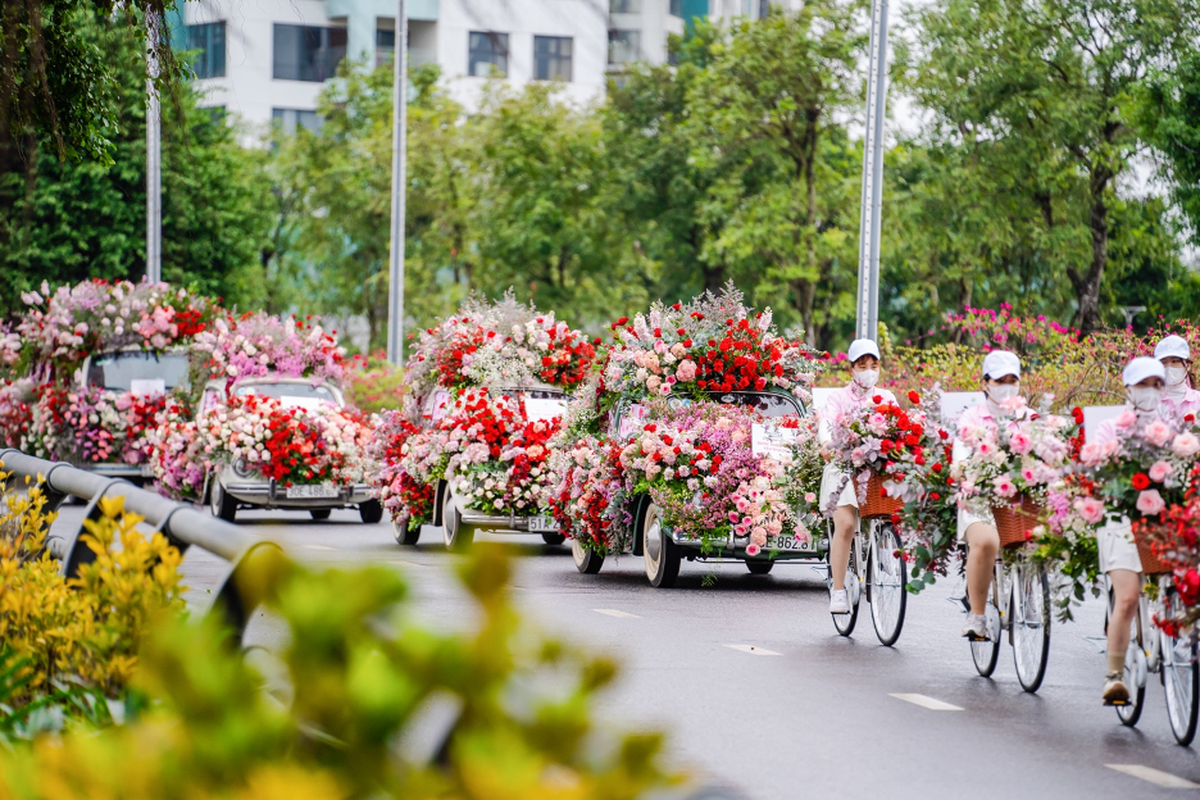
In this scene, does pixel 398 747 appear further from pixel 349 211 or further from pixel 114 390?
pixel 349 211

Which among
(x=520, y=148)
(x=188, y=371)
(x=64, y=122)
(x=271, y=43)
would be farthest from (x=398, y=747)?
(x=520, y=148)

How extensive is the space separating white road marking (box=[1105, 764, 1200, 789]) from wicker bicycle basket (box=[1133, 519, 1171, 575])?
0.91 m

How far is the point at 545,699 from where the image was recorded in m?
1.82

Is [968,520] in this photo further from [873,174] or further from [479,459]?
[873,174]

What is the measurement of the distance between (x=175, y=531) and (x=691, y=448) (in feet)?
30.8

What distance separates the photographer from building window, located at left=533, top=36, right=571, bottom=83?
8.06 feet

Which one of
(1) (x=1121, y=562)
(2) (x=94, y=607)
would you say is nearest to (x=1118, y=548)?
(1) (x=1121, y=562)

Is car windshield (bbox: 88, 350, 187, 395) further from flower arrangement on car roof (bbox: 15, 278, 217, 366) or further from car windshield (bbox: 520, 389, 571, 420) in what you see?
car windshield (bbox: 520, 389, 571, 420)

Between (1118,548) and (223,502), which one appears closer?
(1118,548)

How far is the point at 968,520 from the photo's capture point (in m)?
9.64

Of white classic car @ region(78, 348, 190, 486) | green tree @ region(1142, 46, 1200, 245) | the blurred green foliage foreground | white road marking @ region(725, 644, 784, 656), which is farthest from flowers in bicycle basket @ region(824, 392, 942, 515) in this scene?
green tree @ region(1142, 46, 1200, 245)

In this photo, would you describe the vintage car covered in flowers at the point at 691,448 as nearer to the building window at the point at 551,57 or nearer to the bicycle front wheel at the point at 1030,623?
the bicycle front wheel at the point at 1030,623

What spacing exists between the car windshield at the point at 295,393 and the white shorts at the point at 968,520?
13855 mm

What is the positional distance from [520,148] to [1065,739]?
46.8m
